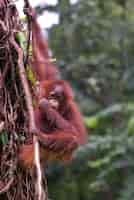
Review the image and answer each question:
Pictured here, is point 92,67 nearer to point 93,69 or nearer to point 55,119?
point 93,69

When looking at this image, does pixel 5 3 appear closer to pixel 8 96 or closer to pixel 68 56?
pixel 8 96

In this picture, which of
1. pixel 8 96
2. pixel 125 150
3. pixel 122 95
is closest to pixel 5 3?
pixel 8 96

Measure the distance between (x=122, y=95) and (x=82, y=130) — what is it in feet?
10.8

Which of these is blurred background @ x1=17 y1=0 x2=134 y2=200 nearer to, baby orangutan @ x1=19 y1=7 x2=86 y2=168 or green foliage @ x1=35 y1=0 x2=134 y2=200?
green foliage @ x1=35 y1=0 x2=134 y2=200

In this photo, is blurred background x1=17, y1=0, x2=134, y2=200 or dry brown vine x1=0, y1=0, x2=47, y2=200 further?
blurred background x1=17, y1=0, x2=134, y2=200

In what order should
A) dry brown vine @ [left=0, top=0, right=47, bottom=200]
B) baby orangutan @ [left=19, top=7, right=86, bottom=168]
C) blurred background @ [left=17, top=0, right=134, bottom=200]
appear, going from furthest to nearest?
blurred background @ [left=17, top=0, right=134, bottom=200]
baby orangutan @ [left=19, top=7, right=86, bottom=168]
dry brown vine @ [left=0, top=0, right=47, bottom=200]

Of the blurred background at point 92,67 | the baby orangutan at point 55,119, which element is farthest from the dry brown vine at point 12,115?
the blurred background at point 92,67

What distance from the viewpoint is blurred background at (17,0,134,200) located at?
5926 millimetres

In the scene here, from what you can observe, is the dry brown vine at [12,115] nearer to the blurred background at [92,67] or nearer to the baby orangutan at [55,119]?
the baby orangutan at [55,119]

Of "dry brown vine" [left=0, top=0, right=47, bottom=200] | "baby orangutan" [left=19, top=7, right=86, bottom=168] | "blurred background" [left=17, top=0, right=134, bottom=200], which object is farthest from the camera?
"blurred background" [left=17, top=0, right=134, bottom=200]

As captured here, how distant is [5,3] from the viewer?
2.91 m

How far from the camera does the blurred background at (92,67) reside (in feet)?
19.4

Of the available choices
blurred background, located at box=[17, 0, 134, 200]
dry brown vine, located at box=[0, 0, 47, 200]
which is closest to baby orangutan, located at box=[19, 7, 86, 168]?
dry brown vine, located at box=[0, 0, 47, 200]

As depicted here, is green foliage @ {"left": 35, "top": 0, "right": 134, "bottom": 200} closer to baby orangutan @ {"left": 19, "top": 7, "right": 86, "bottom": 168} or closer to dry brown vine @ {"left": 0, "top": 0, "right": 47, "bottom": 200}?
baby orangutan @ {"left": 19, "top": 7, "right": 86, "bottom": 168}
